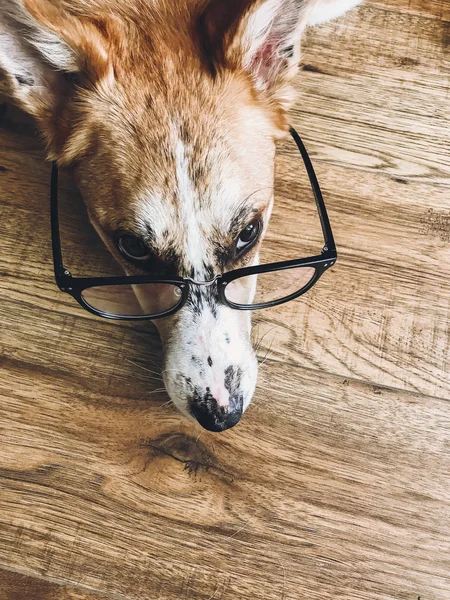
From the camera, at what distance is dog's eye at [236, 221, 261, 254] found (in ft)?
3.99

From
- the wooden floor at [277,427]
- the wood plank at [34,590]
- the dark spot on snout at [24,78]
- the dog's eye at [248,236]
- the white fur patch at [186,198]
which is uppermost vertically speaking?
the dark spot on snout at [24,78]

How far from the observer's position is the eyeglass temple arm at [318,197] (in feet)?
4.20

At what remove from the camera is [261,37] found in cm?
116

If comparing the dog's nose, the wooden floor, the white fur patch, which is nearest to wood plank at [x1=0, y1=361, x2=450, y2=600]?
the wooden floor

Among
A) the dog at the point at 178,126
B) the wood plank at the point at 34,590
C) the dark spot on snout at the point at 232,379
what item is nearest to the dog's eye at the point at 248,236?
the dog at the point at 178,126

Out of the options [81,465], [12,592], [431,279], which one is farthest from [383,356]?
[12,592]

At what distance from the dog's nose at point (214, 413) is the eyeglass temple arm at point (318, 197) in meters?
0.41

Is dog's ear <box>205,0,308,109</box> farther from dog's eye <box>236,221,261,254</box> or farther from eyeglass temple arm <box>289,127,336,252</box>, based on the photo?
dog's eye <box>236,221,261,254</box>

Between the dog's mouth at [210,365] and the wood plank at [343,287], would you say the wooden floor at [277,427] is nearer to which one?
the wood plank at [343,287]

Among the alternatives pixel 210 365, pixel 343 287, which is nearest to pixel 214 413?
pixel 210 365

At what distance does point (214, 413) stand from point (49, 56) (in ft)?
2.67

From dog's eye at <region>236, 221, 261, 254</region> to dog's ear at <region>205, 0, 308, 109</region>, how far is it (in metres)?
0.30

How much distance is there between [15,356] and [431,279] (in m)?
1.12

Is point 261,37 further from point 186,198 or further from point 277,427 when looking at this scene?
point 277,427
